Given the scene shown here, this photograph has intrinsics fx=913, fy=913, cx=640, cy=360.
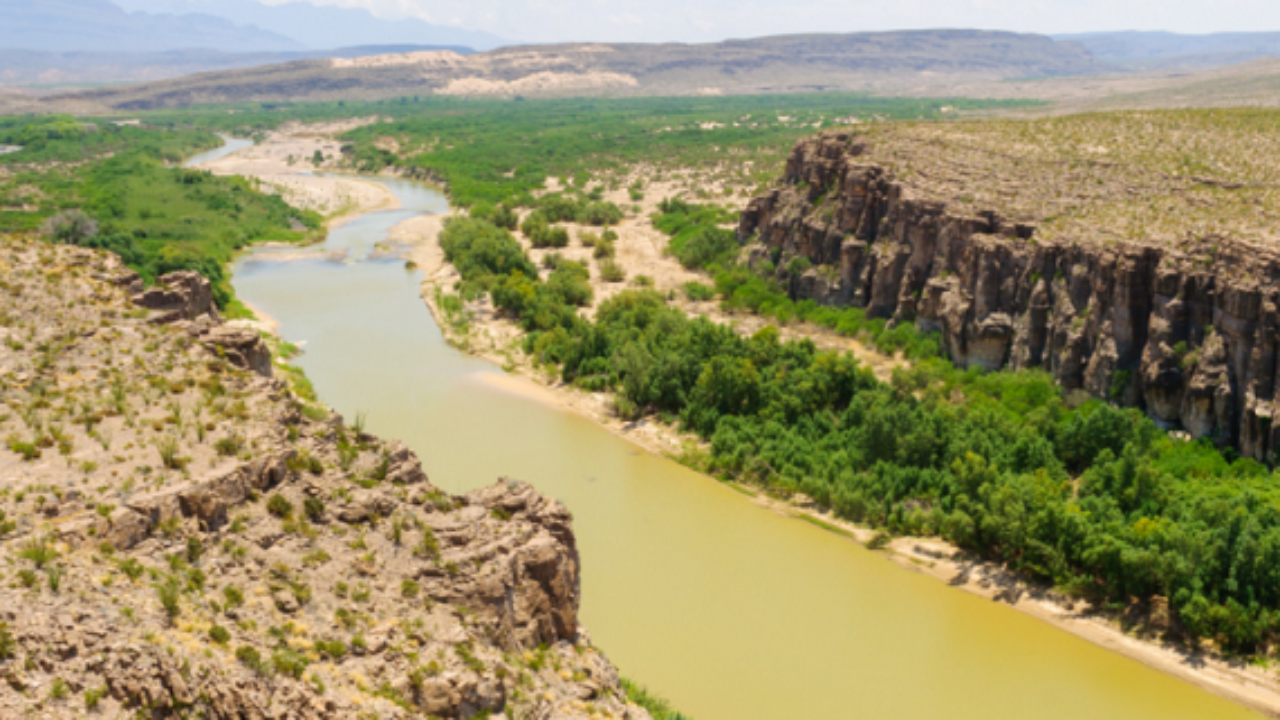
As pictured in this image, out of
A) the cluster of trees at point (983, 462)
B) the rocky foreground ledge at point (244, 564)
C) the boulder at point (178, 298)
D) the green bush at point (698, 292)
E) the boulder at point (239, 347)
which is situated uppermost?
the boulder at point (178, 298)

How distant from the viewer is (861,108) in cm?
16638

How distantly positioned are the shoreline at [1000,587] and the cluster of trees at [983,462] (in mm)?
540

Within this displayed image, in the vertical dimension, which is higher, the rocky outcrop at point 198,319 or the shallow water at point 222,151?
the shallow water at point 222,151

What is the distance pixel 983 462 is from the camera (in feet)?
92.3

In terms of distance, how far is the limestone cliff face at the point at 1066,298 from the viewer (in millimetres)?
28938

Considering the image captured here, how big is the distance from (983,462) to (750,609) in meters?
8.97

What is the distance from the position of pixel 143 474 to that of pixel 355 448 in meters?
4.20

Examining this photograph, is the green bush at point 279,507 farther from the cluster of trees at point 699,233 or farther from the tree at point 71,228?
the tree at point 71,228

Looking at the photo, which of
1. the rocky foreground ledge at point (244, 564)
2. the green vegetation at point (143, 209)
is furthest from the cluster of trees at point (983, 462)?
the green vegetation at point (143, 209)

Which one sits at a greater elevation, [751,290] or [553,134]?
[553,134]

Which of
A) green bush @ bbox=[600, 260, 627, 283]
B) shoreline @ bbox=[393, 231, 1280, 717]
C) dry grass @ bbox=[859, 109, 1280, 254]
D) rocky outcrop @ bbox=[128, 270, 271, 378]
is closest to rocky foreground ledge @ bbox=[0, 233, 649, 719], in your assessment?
rocky outcrop @ bbox=[128, 270, 271, 378]

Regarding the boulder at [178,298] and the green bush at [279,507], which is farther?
the boulder at [178,298]

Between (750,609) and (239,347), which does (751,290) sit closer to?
(750,609)

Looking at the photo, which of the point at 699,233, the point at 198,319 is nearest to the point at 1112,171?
the point at 699,233
